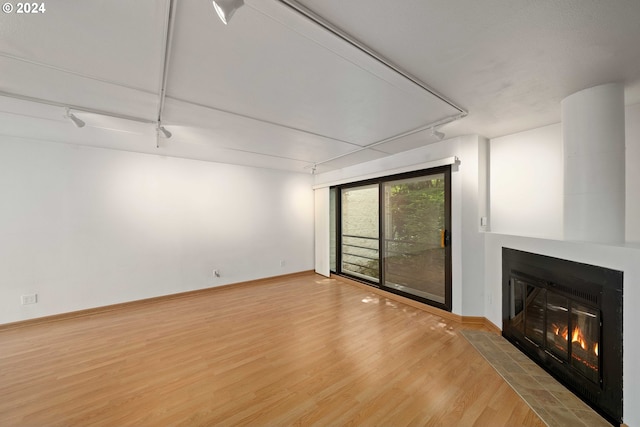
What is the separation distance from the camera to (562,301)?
2.00 meters

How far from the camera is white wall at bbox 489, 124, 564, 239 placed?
2602 mm

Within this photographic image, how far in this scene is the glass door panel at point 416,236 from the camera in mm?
3463

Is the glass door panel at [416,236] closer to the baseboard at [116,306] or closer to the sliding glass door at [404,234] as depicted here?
the sliding glass door at [404,234]

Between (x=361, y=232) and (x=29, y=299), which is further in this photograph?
(x=361, y=232)

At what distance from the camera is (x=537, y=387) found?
74.2 inches

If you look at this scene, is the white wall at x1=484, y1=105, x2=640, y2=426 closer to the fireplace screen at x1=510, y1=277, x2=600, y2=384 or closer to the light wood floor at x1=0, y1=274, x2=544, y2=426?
the fireplace screen at x1=510, y1=277, x2=600, y2=384

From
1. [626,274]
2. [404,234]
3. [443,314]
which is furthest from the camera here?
[404,234]

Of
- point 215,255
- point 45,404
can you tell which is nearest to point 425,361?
point 45,404

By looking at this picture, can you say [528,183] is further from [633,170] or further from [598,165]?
[598,165]

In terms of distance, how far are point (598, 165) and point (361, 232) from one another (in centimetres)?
351

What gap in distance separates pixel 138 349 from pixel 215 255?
7.15 feet

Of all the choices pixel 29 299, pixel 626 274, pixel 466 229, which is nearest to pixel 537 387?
pixel 626 274

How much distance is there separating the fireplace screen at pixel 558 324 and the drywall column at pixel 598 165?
0.62 meters

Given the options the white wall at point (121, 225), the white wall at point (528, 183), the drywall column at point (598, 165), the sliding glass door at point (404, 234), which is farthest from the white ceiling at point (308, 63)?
the sliding glass door at point (404, 234)
